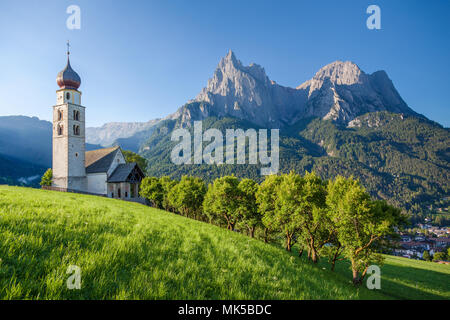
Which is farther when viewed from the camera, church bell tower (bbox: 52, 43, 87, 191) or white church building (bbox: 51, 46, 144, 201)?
white church building (bbox: 51, 46, 144, 201)

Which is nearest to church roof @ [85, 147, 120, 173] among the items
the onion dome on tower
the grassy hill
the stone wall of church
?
the stone wall of church

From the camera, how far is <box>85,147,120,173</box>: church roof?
2071 inches

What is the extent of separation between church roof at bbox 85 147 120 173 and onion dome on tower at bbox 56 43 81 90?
1727 cm

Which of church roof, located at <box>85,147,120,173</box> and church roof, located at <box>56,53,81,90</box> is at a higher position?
church roof, located at <box>56,53,81,90</box>

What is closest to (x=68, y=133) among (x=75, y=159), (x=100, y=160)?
(x=75, y=159)

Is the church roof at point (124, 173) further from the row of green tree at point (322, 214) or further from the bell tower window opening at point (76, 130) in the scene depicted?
the row of green tree at point (322, 214)

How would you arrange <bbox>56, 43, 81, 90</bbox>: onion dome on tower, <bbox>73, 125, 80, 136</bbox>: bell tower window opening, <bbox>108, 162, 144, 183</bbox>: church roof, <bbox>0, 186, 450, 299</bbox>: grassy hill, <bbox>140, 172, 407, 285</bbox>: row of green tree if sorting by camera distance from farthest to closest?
<bbox>108, 162, 144, 183</bbox>: church roof
<bbox>73, 125, 80, 136</bbox>: bell tower window opening
<bbox>56, 43, 81, 90</bbox>: onion dome on tower
<bbox>140, 172, 407, 285</bbox>: row of green tree
<bbox>0, 186, 450, 299</bbox>: grassy hill

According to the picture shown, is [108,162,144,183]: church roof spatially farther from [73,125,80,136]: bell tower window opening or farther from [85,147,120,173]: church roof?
[73,125,80,136]: bell tower window opening

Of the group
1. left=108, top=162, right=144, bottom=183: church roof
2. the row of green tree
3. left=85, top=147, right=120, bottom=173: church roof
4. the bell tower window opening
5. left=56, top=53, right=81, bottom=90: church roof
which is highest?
A: left=56, top=53, right=81, bottom=90: church roof

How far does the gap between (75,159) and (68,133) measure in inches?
245

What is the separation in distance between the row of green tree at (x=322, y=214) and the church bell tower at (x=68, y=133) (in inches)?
1408
